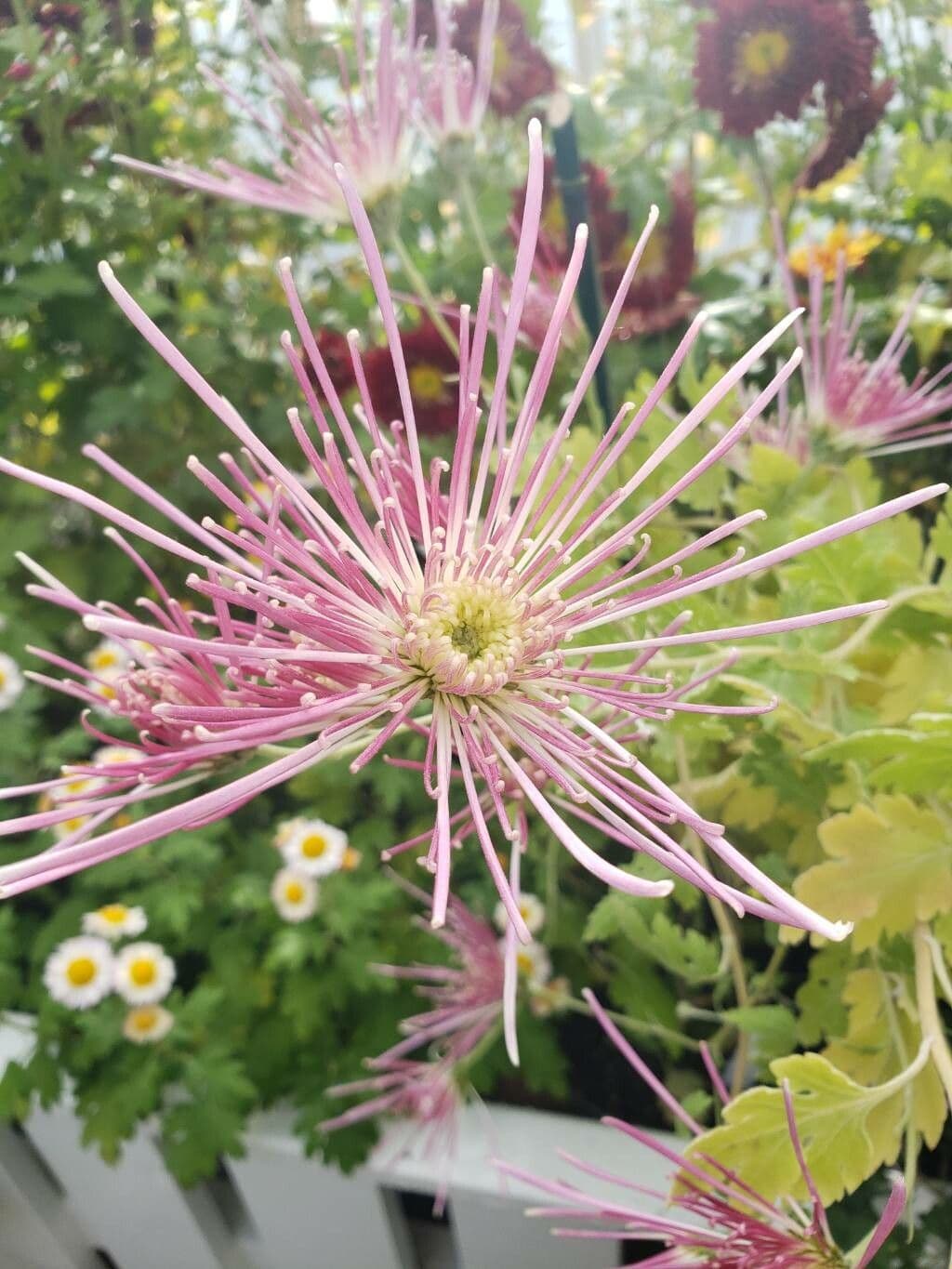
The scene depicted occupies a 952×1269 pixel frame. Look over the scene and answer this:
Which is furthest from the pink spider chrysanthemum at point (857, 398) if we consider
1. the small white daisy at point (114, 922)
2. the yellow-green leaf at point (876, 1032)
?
the small white daisy at point (114, 922)

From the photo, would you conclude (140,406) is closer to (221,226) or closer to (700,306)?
(221,226)

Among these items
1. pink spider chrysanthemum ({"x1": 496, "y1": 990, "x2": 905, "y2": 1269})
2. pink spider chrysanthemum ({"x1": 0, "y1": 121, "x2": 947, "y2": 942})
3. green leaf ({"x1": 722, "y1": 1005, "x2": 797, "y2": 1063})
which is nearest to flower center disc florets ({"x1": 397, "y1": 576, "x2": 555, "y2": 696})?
pink spider chrysanthemum ({"x1": 0, "y1": 121, "x2": 947, "y2": 942})

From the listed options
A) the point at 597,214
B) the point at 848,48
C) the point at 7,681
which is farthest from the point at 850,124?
the point at 7,681

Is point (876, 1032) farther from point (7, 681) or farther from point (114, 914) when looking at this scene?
point (7, 681)

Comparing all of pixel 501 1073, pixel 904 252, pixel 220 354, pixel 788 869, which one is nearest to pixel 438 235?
pixel 220 354

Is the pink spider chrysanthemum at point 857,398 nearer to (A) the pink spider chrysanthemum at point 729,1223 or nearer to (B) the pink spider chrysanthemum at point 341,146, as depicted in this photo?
(B) the pink spider chrysanthemum at point 341,146

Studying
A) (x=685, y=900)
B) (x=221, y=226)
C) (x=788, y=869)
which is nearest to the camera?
(x=685, y=900)

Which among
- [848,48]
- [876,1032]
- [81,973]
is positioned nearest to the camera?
[876,1032]
